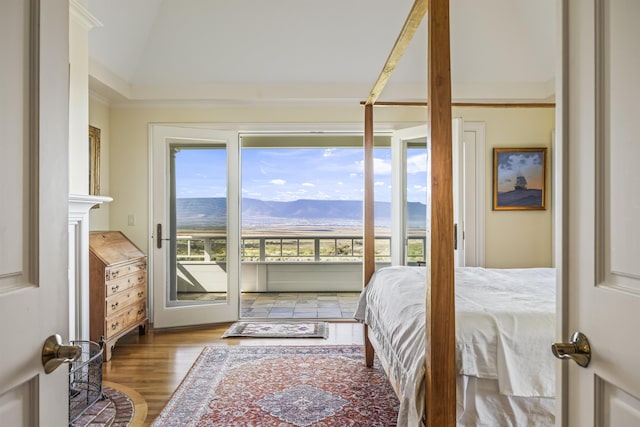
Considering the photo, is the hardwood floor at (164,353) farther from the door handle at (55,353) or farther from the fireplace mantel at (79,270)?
the door handle at (55,353)

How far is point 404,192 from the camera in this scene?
4688 millimetres

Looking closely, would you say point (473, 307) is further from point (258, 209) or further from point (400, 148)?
point (258, 209)

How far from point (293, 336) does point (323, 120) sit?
2327 mm

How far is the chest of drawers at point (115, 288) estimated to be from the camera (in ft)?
11.7

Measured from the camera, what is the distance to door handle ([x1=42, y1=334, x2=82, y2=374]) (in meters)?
0.85

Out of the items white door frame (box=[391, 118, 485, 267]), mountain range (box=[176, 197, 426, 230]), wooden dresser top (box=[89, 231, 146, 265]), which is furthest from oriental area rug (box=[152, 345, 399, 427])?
mountain range (box=[176, 197, 426, 230])

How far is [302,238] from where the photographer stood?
7.88m

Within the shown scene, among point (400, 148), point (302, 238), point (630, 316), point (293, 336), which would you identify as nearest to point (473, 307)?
point (630, 316)

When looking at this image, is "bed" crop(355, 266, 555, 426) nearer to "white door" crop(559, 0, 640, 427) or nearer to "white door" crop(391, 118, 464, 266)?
"white door" crop(559, 0, 640, 427)

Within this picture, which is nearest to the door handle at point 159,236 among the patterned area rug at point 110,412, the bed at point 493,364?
the patterned area rug at point 110,412

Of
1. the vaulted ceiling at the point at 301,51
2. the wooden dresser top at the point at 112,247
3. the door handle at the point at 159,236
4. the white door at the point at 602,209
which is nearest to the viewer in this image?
the white door at the point at 602,209

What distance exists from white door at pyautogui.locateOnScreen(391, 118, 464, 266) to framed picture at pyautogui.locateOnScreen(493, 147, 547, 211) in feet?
1.37

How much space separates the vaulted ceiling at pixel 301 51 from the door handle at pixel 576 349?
3864 millimetres

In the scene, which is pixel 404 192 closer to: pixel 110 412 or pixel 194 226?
pixel 194 226
